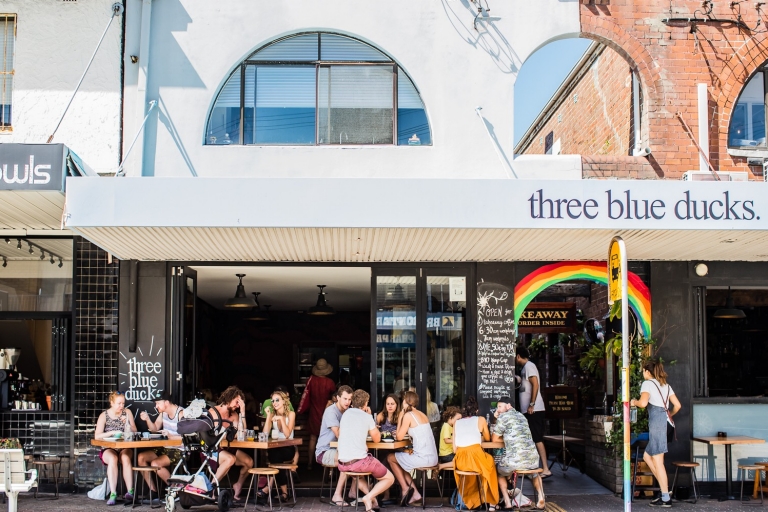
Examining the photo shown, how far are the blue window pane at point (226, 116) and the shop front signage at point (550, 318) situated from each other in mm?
5823

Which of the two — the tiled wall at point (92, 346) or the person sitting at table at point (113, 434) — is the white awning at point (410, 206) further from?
the person sitting at table at point (113, 434)

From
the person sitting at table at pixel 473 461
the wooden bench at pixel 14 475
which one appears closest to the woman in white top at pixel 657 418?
the person sitting at table at pixel 473 461

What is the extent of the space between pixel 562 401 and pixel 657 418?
3.33m

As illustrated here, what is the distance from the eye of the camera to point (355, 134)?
1096 cm

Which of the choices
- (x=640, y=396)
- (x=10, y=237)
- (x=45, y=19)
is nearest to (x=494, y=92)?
(x=640, y=396)

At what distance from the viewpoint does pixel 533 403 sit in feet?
37.9

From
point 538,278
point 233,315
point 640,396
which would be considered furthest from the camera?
point 233,315

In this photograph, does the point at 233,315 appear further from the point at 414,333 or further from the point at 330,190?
the point at 330,190

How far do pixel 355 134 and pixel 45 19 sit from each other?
4.17m

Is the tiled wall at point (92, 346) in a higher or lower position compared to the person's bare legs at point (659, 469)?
higher

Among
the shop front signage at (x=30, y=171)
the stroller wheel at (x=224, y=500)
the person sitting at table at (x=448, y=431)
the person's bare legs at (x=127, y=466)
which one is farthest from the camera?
the person sitting at table at (x=448, y=431)

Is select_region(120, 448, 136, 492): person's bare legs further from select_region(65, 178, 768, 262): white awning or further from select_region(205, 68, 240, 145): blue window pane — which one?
select_region(205, 68, 240, 145): blue window pane

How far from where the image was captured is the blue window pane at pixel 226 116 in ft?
35.7

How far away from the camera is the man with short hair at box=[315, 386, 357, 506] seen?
10.4 m
